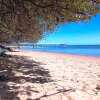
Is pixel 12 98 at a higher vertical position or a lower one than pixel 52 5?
lower

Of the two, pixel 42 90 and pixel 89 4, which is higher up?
pixel 89 4

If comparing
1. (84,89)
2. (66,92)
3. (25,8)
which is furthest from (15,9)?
(84,89)

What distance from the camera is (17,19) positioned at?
9.30 m

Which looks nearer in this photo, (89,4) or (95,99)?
(89,4)

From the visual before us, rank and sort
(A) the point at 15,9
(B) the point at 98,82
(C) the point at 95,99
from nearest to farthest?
(A) the point at 15,9 → (C) the point at 95,99 → (B) the point at 98,82

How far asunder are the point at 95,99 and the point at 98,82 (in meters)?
3.21

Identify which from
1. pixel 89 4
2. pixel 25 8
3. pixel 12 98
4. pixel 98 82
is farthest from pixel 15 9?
pixel 98 82

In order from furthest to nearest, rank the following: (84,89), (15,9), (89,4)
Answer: (84,89)
(15,9)
(89,4)

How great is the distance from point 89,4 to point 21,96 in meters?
3.48

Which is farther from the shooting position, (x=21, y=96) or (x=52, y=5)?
(x=21, y=96)

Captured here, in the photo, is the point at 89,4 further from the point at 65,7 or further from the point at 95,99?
the point at 95,99

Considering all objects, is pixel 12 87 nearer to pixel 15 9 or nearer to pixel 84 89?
pixel 84 89

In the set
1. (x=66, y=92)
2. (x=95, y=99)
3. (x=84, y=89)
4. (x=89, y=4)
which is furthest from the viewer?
(x=84, y=89)

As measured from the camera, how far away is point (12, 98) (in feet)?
26.2
